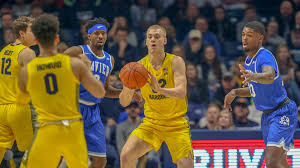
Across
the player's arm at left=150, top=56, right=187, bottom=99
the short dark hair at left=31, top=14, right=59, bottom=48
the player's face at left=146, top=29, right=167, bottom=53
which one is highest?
the short dark hair at left=31, top=14, right=59, bottom=48

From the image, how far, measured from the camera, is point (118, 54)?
37.7 feet

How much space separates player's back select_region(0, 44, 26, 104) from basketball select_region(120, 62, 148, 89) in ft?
4.48

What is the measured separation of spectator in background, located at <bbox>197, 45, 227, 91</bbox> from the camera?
37.1 ft

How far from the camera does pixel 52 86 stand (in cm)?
500

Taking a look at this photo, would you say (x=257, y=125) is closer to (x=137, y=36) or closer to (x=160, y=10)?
(x=137, y=36)

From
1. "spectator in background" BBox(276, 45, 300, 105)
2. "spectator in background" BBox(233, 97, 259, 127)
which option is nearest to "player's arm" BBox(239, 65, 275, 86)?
"spectator in background" BBox(233, 97, 259, 127)

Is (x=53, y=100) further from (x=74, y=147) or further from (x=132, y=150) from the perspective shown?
(x=132, y=150)

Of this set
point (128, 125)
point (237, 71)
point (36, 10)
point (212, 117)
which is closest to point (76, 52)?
point (128, 125)

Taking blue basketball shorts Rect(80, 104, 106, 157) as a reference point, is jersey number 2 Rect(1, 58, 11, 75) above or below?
above

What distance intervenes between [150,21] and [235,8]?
8.18 ft

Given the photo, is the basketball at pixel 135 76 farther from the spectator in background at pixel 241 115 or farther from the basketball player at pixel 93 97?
the spectator in background at pixel 241 115

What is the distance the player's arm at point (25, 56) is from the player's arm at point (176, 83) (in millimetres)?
1507

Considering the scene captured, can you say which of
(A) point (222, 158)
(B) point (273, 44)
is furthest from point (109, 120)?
(B) point (273, 44)

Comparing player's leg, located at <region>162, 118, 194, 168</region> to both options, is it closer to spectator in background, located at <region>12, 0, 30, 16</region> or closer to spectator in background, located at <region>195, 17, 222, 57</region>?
spectator in background, located at <region>195, 17, 222, 57</region>
